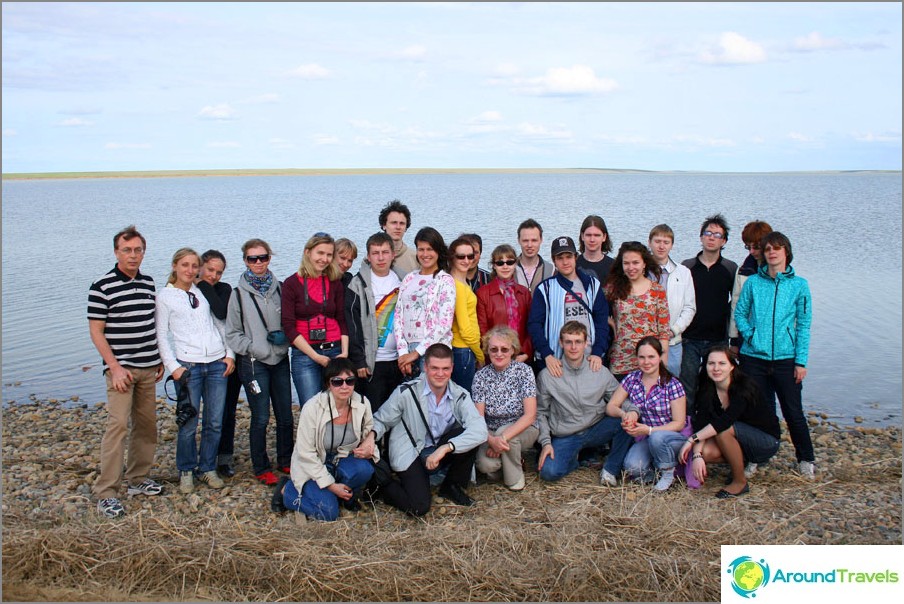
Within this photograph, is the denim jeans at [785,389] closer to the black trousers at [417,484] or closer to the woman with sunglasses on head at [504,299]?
the woman with sunglasses on head at [504,299]

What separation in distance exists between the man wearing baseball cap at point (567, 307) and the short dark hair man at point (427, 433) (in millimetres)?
842

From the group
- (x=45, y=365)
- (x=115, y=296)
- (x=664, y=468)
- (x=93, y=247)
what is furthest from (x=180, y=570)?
(x=93, y=247)

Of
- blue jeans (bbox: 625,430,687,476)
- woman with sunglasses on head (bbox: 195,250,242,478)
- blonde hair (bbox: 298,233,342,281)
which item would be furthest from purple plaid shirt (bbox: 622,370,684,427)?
woman with sunglasses on head (bbox: 195,250,242,478)

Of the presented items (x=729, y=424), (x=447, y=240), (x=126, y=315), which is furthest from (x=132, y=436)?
(x=447, y=240)

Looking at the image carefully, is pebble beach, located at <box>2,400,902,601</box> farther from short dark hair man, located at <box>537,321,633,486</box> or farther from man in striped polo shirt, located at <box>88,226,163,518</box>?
man in striped polo shirt, located at <box>88,226,163,518</box>

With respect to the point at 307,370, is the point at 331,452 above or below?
below

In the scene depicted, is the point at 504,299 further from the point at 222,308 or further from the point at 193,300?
the point at 193,300

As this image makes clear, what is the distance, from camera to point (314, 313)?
18.5 feet

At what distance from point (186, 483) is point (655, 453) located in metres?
3.69

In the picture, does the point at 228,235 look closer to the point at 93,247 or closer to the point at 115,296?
the point at 93,247

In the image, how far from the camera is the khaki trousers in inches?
211

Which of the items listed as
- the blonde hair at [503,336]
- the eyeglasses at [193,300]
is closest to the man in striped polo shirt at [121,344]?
the eyeglasses at [193,300]

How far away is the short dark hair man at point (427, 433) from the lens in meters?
5.36

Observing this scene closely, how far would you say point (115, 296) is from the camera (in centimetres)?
528
